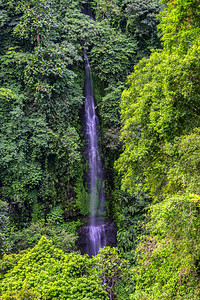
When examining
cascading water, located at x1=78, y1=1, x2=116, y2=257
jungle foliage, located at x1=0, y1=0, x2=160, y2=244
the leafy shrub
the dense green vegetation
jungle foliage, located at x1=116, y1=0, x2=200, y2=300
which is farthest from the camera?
cascading water, located at x1=78, y1=1, x2=116, y2=257

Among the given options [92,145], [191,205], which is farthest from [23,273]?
[92,145]

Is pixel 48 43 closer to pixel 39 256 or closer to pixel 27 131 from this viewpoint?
pixel 27 131

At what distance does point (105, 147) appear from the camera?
43.3 ft

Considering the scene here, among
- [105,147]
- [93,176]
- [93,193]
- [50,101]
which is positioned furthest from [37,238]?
[50,101]

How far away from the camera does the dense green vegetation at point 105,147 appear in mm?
4859

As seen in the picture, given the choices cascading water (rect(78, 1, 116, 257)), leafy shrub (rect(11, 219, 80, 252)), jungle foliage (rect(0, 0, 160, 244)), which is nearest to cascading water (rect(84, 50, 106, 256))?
cascading water (rect(78, 1, 116, 257))

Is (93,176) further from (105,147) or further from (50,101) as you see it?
(50,101)

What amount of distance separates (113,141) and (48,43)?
5343 mm

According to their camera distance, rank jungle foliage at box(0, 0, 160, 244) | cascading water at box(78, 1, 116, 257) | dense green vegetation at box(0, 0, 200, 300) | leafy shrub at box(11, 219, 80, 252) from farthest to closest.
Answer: cascading water at box(78, 1, 116, 257)
jungle foliage at box(0, 0, 160, 244)
leafy shrub at box(11, 219, 80, 252)
dense green vegetation at box(0, 0, 200, 300)

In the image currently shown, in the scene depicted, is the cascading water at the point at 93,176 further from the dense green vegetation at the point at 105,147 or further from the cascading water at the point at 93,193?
the dense green vegetation at the point at 105,147

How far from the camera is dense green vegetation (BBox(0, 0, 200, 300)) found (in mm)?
4859

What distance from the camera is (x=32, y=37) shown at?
37.3 feet

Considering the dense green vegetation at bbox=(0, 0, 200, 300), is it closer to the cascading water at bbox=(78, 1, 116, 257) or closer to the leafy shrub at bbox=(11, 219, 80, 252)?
the leafy shrub at bbox=(11, 219, 80, 252)

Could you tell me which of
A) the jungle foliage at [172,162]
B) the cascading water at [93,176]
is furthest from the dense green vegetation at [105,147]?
the cascading water at [93,176]
